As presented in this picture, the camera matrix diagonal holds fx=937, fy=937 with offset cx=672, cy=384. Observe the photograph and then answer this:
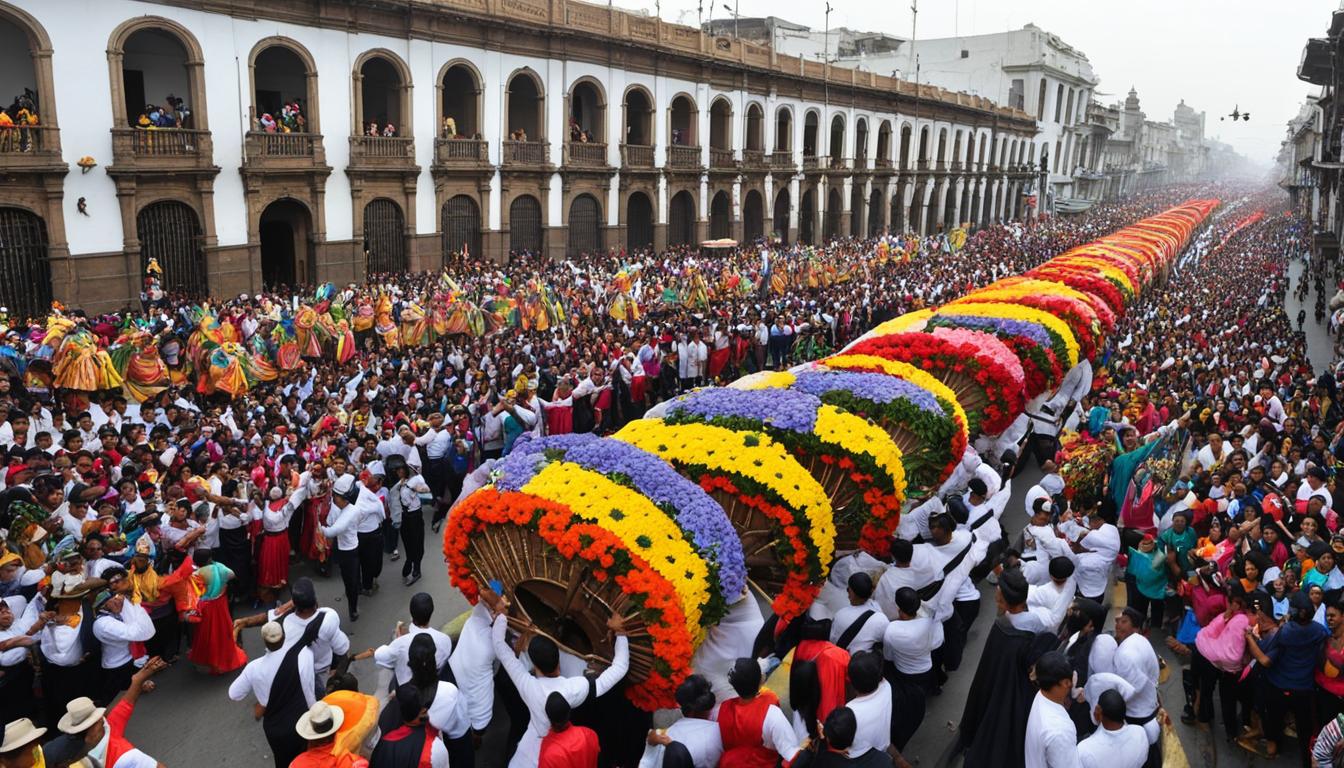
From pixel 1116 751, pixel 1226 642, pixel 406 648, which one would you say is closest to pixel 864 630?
pixel 1116 751

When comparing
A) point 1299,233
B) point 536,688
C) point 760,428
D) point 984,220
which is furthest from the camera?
point 984,220

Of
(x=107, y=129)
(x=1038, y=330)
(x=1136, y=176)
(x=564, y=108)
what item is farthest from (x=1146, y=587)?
(x=1136, y=176)

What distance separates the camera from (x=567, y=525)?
5648mm

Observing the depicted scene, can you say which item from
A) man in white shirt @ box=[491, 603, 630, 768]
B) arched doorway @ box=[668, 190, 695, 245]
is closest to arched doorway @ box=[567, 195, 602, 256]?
arched doorway @ box=[668, 190, 695, 245]

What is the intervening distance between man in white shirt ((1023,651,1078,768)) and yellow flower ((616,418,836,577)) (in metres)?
1.91

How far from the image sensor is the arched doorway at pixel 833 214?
157ft

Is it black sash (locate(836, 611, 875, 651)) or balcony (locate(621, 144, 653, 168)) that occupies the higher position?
balcony (locate(621, 144, 653, 168))

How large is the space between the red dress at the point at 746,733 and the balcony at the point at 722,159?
34.4 metres

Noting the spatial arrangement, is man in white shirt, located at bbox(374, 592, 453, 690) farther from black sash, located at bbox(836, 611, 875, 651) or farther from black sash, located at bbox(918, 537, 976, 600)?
black sash, located at bbox(918, 537, 976, 600)

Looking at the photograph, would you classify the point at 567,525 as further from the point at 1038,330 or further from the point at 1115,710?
the point at 1038,330

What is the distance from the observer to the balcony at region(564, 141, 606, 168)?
99.9 feet

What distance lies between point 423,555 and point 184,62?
1686 cm

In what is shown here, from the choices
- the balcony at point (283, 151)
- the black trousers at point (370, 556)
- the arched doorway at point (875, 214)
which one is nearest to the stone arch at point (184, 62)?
the balcony at point (283, 151)

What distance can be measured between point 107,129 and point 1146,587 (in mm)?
20710
